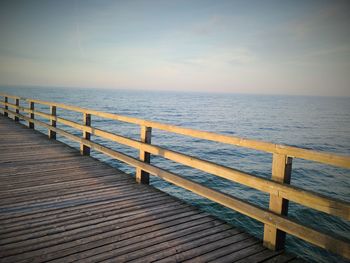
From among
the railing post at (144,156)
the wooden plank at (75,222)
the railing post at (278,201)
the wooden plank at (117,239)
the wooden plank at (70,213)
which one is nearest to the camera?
the wooden plank at (117,239)

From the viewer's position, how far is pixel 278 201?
3.05 metres

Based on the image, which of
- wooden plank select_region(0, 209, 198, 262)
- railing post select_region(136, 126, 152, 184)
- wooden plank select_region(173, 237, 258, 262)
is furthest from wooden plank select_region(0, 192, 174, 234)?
wooden plank select_region(173, 237, 258, 262)

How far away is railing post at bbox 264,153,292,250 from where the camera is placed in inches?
119

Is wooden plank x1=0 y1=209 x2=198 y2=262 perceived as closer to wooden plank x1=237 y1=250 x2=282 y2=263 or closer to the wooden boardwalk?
the wooden boardwalk

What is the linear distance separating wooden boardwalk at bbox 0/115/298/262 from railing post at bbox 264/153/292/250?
0.13 meters

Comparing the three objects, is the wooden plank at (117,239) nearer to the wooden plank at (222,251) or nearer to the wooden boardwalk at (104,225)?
the wooden boardwalk at (104,225)

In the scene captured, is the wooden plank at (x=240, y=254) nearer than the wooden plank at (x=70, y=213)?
Yes

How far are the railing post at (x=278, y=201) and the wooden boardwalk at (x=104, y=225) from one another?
13 cm

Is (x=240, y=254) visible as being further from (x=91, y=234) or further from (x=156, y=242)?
(x=91, y=234)

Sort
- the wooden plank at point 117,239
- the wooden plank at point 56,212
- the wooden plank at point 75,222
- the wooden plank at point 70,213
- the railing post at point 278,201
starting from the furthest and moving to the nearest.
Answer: the wooden plank at point 56,212, the wooden plank at point 70,213, the wooden plank at point 75,222, the railing post at point 278,201, the wooden plank at point 117,239

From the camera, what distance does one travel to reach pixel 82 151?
762 centimetres

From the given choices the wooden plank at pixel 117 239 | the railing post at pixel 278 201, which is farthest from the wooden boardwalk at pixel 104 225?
the railing post at pixel 278 201

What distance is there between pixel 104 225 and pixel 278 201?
2288mm

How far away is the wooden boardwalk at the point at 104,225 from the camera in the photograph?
2.97 meters
